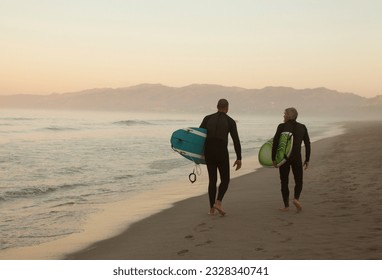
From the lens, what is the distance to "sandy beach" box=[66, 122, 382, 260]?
5074 millimetres

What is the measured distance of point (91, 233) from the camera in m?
6.80

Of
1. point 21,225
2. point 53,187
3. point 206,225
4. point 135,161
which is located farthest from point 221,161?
point 135,161

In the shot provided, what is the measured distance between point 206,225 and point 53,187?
6.48m

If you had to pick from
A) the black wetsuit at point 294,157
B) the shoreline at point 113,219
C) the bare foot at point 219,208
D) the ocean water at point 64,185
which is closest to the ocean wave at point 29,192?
the ocean water at point 64,185

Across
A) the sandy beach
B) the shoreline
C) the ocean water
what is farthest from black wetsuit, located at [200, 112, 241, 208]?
the ocean water

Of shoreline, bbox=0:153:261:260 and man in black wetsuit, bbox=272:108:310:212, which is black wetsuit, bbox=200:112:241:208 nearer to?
man in black wetsuit, bbox=272:108:310:212

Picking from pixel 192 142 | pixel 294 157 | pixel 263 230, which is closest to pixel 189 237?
pixel 263 230

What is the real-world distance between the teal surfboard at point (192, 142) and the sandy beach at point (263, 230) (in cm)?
106

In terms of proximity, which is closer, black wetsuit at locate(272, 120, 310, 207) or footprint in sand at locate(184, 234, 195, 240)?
footprint in sand at locate(184, 234, 195, 240)

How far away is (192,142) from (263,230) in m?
2.12

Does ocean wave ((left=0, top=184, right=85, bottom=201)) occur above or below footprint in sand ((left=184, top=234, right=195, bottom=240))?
below

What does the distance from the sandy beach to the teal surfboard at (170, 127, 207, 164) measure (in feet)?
3.49

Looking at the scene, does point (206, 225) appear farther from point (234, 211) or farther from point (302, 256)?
point (302, 256)
